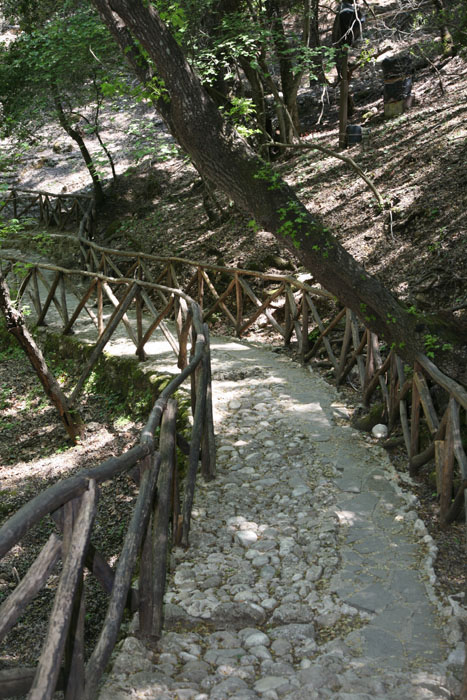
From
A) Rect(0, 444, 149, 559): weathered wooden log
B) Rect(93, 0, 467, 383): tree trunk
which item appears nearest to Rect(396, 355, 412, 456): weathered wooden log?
Rect(93, 0, 467, 383): tree trunk

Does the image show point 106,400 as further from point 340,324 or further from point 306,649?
point 306,649

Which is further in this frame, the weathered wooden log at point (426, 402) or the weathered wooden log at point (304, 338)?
the weathered wooden log at point (304, 338)

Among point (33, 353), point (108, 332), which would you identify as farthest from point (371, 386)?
point (33, 353)

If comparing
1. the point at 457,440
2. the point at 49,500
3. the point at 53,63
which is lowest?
the point at 457,440

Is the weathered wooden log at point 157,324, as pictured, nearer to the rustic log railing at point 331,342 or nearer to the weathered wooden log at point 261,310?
the rustic log railing at point 331,342

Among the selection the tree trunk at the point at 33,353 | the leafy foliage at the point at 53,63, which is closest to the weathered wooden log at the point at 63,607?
the tree trunk at the point at 33,353

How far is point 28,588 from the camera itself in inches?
88.0

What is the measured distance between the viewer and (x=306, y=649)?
10.5ft

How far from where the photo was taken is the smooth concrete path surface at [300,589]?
2.91 meters

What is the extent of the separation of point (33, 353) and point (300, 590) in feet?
16.5

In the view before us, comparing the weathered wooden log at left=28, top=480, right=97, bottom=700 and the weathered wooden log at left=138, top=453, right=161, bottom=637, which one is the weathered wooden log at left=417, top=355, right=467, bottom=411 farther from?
the weathered wooden log at left=28, top=480, right=97, bottom=700

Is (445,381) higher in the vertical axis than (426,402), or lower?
higher

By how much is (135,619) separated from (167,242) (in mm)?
10492

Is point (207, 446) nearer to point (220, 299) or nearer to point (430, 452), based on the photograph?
point (430, 452)
